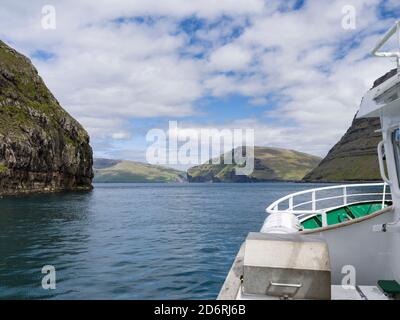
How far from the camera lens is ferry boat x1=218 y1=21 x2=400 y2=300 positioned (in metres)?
7.04

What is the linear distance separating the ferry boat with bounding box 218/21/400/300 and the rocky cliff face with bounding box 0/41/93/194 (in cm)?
11705

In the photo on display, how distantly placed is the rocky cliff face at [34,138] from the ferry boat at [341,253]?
11705cm

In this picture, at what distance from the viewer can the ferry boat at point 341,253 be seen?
704cm

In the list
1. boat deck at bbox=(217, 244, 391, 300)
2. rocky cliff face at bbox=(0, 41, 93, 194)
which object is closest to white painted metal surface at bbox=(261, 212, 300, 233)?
boat deck at bbox=(217, 244, 391, 300)

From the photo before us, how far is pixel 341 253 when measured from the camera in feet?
39.6

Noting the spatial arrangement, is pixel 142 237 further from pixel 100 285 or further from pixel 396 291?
pixel 396 291

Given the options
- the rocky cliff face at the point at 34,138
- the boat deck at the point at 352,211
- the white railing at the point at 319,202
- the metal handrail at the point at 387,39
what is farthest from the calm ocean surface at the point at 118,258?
the rocky cliff face at the point at 34,138

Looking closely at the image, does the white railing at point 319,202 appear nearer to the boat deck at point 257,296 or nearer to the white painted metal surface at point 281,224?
the white painted metal surface at point 281,224

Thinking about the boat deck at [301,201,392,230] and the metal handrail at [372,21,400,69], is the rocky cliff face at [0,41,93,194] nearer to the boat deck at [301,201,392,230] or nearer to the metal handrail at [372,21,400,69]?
the boat deck at [301,201,392,230]

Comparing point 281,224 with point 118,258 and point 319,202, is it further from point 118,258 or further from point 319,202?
point 319,202

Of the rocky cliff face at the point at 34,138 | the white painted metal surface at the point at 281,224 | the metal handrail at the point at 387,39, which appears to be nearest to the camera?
the metal handrail at the point at 387,39

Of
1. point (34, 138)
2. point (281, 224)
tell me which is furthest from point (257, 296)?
point (34, 138)

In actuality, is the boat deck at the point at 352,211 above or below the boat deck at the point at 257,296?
above
